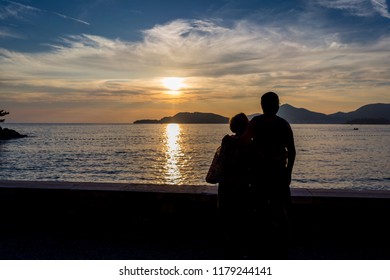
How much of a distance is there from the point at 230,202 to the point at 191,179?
108 ft

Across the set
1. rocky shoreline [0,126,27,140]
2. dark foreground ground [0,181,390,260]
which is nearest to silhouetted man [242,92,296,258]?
dark foreground ground [0,181,390,260]

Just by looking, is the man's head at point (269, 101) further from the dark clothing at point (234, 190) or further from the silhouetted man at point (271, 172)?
the dark clothing at point (234, 190)

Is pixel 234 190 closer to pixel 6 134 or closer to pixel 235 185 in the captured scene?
pixel 235 185

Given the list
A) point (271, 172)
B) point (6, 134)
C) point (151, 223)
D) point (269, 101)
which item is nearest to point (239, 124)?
point (269, 101)

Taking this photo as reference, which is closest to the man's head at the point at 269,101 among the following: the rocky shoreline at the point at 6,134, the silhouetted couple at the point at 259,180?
the silhouetted couple at the point at 259,180

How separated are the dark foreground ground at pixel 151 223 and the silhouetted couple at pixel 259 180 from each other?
50 cm

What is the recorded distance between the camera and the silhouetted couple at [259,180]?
398 cm

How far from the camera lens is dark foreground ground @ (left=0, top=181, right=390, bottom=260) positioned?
4.64 meters

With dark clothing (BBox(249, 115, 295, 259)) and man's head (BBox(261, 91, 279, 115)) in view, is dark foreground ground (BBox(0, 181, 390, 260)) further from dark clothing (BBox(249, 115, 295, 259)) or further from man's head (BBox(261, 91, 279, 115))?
man's head (BBox(261, 91, 279, 115))

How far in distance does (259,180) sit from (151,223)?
2063 millimetres

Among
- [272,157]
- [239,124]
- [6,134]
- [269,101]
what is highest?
[269,101]

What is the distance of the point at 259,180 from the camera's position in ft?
13.1

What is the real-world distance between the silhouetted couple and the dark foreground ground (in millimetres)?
500

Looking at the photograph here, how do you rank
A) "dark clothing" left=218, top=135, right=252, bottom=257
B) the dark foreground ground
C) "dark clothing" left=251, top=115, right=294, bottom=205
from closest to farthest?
1. "dark clothing" left=251, top=115, right=294, bottom=205
2. "dark clothing" left=218, top=135, right=252, bottom=257
3. the dark foreground ground
